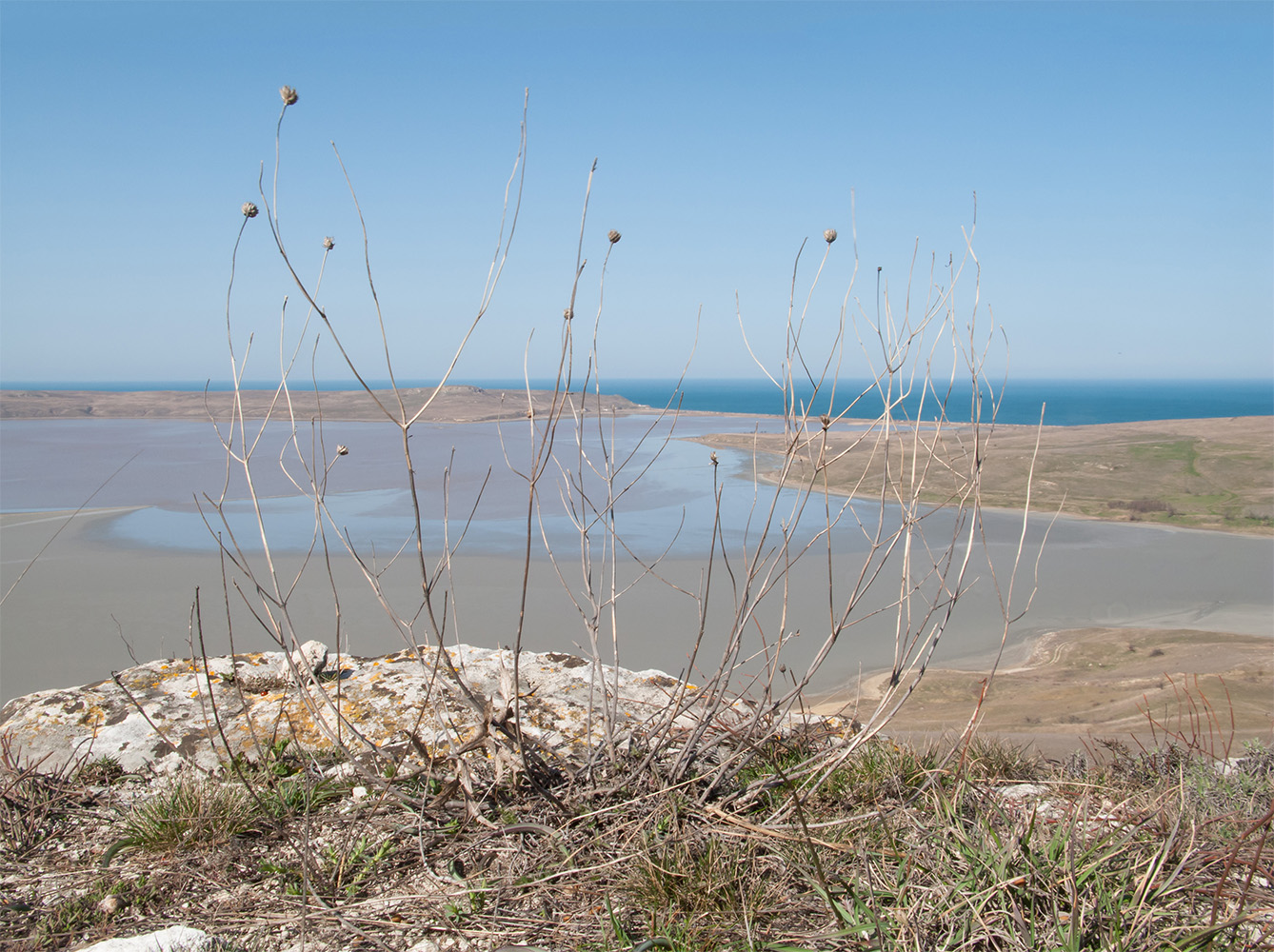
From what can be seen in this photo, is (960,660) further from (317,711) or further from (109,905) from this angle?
(109,905)

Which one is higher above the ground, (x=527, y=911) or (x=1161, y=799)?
(x=1161, y=799)

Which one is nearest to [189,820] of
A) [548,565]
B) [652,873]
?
[652,873]

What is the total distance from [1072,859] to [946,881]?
11.6 inches

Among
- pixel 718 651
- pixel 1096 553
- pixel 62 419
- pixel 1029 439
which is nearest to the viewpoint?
pixel 718 651

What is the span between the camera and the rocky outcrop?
258 cm

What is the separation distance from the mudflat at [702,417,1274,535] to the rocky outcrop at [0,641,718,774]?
36.5 feet

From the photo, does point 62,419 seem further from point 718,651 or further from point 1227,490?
point 1227,490

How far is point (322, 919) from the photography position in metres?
1.78

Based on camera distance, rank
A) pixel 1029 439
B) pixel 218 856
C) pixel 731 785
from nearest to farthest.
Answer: pixel 218 856 → pixel 731 785 → pixel 1029 439

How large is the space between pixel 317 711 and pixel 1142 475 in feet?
68.7

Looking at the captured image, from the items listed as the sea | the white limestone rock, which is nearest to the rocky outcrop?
the white limestone rock

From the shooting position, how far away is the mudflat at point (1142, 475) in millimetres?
15766

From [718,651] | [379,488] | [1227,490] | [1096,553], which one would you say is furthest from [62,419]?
[1227,490]

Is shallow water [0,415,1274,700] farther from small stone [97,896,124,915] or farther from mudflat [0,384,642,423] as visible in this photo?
mudflat [0,384,642,423]
